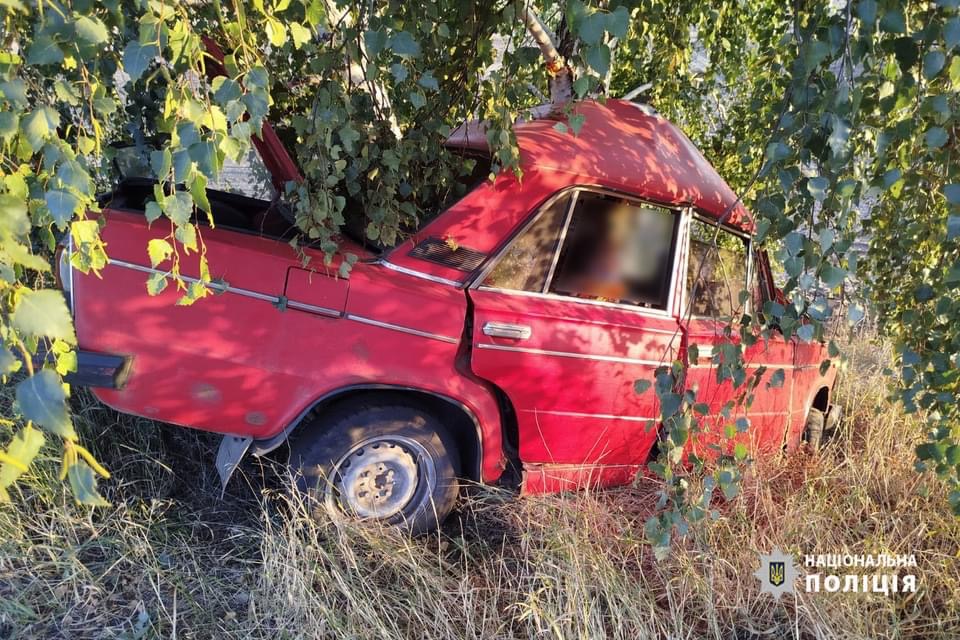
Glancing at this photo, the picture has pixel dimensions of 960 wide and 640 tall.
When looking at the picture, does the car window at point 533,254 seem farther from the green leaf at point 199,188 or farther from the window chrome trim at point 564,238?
the green leaf at point 199,188

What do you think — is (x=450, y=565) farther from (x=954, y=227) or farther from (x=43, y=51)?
(x=43, y=51)

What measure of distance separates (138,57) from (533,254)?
1805 millimetres

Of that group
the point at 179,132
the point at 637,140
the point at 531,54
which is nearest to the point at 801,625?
the point at 637,140

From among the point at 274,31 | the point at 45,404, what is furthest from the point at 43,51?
the point at 45,404

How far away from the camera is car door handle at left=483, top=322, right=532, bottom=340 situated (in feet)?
8.87

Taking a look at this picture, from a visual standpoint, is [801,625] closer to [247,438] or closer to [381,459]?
[381,459]

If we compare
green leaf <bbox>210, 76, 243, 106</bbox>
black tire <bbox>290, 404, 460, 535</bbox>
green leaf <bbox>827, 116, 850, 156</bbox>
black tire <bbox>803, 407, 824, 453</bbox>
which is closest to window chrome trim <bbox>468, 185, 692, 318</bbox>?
black tire <bbox>290, 404, 460, 535</bbox>

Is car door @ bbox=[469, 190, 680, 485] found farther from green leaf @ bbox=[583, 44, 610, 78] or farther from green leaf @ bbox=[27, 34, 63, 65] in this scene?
green leaf @ bbox=[27, 34, 63, 65]

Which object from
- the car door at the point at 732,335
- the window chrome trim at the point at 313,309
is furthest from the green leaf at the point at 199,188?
the car door at the point at 732,335

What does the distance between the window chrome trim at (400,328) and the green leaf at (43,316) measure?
4.83 ft

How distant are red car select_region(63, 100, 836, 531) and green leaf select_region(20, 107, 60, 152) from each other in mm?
1152

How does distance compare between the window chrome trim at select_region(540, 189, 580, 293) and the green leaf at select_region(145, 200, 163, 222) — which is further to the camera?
the window chrome trim at select_region(540, 189, 580, 293)

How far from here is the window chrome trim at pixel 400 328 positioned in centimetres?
259

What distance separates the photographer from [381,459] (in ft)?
9.20
